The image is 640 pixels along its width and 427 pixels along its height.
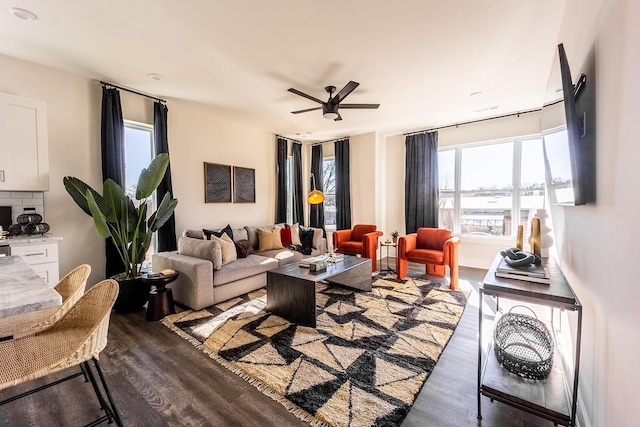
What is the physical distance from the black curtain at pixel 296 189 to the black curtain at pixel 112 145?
11.4 ft

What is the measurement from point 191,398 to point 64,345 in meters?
0.84

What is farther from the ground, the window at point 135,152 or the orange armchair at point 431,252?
the window at point 135,152

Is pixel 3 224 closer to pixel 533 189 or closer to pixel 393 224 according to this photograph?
pixel 393 224

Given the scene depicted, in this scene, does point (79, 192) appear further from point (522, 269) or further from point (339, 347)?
point (522, 269)

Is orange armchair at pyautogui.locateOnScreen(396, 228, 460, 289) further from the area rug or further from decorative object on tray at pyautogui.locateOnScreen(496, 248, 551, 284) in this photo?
decorative object on tray at pyautogui.locateOnScreen(496, 248, 551, 284)

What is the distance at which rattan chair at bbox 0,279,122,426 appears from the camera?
1107 mm

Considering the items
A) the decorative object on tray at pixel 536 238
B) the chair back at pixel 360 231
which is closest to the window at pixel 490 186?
the chair back at pixel 360 231

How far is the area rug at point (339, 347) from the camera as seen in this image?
1703mm

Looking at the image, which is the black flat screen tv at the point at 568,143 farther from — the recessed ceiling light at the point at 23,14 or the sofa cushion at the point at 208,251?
the recessed ceiling light at the point at 23,14

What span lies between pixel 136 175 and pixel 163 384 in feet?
9.93

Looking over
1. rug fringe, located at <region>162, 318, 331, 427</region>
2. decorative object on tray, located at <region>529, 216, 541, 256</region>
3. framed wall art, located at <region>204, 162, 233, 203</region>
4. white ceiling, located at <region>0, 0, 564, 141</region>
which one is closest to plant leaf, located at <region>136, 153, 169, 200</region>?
white ceiling, located at <region>0, 0, 564, 141</region>

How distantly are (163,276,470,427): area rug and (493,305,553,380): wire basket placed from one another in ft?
1.84

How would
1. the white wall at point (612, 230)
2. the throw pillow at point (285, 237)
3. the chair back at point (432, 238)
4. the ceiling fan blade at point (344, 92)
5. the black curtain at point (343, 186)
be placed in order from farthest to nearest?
the black curtain at point (343, 186) → the throw pillow at point (285, 237) → the chair back at point (432, 238) → the ceiling fan blade at point (344, 92) → the white wall at point (612, 230)

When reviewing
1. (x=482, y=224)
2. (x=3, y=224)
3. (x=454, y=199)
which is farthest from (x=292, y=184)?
(x=3, y=224)
